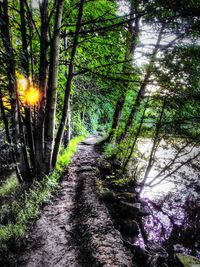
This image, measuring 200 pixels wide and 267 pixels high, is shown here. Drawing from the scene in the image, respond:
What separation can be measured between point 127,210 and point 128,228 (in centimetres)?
68

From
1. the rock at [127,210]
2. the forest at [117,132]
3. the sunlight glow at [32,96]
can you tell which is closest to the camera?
the forest at [117,132]

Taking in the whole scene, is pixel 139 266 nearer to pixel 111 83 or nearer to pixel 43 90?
pixel 111 83

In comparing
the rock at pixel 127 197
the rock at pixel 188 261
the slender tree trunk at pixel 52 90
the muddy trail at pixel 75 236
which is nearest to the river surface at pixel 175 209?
the rock at pixel 127 197

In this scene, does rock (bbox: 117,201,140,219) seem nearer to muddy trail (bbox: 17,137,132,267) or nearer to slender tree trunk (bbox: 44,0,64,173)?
muddy trail (bbox: 17,137,132,267)

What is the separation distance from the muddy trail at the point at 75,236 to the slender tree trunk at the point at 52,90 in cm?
140

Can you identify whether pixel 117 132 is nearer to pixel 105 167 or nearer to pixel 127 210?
pixel 105 167

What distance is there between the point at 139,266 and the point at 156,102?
5.08 m

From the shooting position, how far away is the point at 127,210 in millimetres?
6793

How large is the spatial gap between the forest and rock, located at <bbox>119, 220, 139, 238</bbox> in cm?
3

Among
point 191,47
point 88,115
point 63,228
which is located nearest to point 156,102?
point 191,47

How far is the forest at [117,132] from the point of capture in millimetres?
4582

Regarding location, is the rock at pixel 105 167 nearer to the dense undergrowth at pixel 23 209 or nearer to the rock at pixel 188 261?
the dense undergrowth at pixel 23 209

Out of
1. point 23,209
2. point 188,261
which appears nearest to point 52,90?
point 23,209

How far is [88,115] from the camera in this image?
23734 mm
